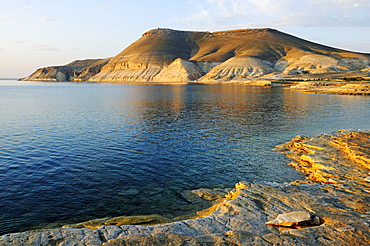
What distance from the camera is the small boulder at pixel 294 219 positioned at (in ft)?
35.7

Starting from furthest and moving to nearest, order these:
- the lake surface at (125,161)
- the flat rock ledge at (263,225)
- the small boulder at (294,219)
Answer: the lake surface at (125,161)
the small boulder at (294,219)
the flat rock ledge at (263,225)

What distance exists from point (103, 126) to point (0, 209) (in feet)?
75.3

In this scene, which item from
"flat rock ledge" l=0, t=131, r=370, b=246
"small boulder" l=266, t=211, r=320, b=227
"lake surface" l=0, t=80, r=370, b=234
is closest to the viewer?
"flat rock ledge" l=0, t=131, r=370, b=246

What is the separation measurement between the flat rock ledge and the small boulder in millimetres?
97

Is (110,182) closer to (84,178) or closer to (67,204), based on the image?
(84,178)

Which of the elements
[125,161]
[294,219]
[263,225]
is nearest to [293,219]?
[294,219]

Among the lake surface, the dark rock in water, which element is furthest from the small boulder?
the lake surface

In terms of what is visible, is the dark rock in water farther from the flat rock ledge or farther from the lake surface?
the lake surface

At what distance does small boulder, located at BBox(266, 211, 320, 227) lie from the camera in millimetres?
10883

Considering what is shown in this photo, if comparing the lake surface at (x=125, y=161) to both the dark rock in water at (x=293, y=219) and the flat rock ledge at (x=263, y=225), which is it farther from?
the dark rock in water at (x=293, y=219)

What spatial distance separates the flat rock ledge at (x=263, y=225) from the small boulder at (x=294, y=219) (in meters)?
0.10

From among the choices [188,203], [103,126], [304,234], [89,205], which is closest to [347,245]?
[304,234]

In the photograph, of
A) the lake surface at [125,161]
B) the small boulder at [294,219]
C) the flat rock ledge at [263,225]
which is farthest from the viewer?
the lake surface at [125,161]

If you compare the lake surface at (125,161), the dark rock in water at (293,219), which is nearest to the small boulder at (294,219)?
the dark rock in water at (293,219)
